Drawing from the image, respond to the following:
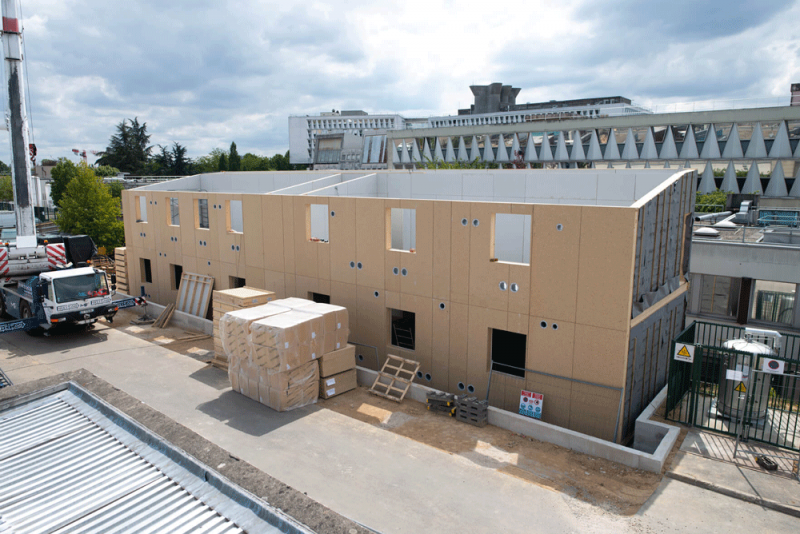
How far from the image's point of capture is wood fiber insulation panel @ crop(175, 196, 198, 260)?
21.9 metres

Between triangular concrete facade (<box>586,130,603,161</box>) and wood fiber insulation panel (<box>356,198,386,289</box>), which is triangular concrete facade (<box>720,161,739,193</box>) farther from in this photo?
wood fiber insulation panel (<box>356,198,386,289</box>)

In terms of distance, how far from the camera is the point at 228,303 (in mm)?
16703

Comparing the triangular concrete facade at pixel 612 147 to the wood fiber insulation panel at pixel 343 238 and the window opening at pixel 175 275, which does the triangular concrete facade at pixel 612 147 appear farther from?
the window opening at pixel 175 275

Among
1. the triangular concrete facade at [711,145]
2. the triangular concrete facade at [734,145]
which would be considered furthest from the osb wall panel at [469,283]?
the triangular concrete facade at [711,145]

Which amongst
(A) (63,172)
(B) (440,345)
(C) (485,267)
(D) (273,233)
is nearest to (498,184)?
(C) (485,267)

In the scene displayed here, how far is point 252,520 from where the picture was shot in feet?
14.5

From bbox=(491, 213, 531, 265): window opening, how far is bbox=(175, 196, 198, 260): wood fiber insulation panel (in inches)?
498

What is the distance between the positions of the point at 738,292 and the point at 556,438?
10445 mm

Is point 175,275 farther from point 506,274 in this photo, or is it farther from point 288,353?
point 506,274

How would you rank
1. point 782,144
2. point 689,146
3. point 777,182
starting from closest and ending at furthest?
point 782,144 → point 777,182 → point 689,146

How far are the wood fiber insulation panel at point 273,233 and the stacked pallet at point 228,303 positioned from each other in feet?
5.29

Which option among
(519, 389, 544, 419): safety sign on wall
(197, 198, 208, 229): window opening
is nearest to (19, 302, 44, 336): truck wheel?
(197, 198, 208, 229): window opening

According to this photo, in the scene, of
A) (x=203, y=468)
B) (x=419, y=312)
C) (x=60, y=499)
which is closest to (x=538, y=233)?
(x=419, y=312)

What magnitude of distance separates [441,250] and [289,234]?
242 inches
